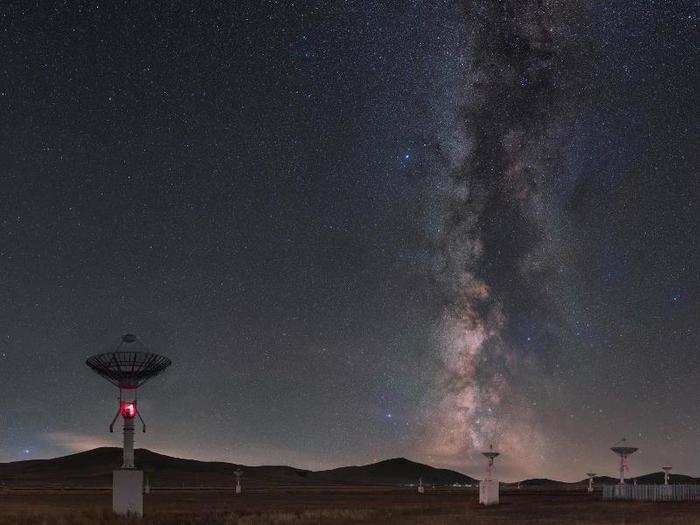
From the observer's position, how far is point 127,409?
1462 inches

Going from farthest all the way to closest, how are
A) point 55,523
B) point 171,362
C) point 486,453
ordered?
point 486,453, point 171,362, point 55,523

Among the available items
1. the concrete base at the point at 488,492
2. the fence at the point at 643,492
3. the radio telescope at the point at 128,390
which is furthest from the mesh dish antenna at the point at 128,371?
the fence at the point at 643,492

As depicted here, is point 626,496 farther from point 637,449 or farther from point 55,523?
point 55,523

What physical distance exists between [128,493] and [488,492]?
2750cm

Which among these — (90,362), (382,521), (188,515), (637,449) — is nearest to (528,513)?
(382,521)

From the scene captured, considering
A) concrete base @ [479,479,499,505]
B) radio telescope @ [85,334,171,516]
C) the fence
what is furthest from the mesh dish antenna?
the fence

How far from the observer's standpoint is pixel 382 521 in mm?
36812

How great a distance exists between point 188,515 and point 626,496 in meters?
40.6

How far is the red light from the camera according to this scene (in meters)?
37.0

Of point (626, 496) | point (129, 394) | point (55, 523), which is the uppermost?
point (129, 394)

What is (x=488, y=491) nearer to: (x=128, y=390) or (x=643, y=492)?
(x=643, y=492)

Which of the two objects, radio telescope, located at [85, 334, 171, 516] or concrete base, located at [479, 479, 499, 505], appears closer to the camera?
radio telescope, located at [85, 334, 171, 516]

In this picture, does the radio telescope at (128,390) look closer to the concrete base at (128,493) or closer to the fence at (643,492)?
the concrete base at (128,493)

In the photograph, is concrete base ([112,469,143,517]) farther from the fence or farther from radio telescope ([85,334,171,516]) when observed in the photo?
the fence
